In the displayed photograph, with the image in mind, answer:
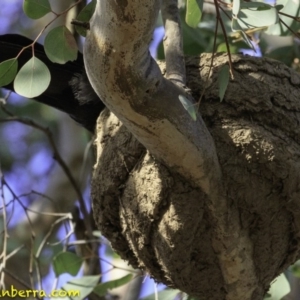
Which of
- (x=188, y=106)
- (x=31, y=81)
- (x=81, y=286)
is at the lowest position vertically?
(x=81, y=286)

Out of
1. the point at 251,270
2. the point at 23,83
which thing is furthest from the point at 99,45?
the point at 251,270

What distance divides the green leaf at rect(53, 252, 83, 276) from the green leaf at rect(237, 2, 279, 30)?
136 cm

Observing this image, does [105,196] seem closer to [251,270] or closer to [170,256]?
[170,256]

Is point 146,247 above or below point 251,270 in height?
above

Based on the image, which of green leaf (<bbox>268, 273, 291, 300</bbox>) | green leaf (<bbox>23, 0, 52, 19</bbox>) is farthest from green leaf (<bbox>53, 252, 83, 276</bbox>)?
green leaf (<bbox>23, 0, 52, 19</bbox>)

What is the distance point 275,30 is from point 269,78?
1.34 feet

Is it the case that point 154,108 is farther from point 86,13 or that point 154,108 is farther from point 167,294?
point 167,294

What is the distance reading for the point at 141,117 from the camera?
5.36 feet

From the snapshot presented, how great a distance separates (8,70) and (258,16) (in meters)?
0.64

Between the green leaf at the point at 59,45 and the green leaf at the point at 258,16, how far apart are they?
0.44 metres

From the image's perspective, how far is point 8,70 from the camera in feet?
5.80

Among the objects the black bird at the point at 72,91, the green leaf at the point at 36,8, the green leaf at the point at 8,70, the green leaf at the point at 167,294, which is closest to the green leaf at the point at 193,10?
the green leaf at the point at 36,8

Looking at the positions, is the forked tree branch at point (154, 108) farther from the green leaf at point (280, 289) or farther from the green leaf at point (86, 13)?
the green leaf at point (280, 289)

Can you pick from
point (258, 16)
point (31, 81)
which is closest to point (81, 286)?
A: point (31, 81)
